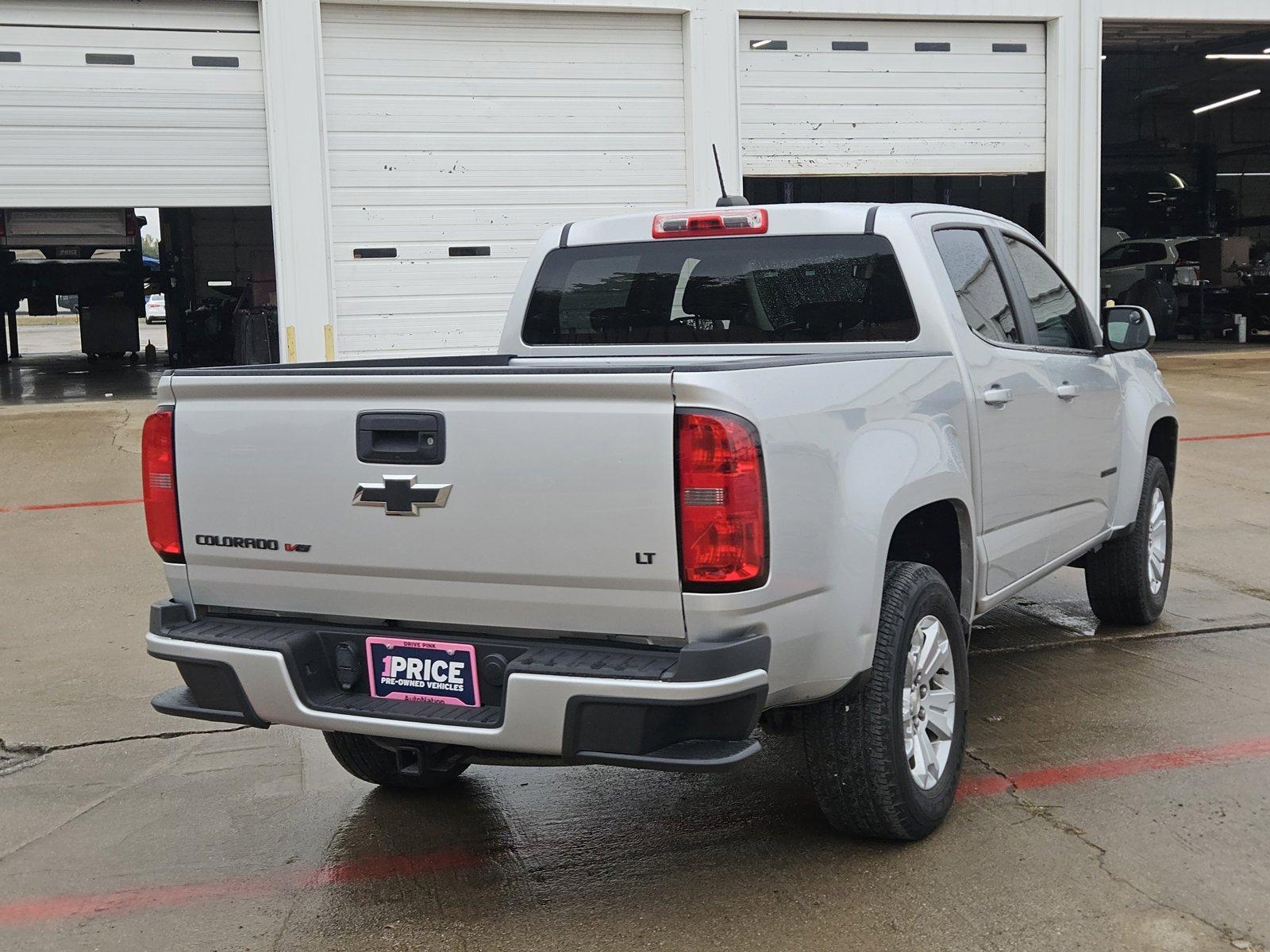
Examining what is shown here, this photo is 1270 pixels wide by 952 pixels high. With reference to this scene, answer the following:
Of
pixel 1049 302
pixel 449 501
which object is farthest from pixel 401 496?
pixel 1049 302

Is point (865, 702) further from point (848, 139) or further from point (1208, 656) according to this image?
point (848, 139)

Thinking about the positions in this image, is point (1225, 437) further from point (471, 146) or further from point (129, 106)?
point (129, 106)

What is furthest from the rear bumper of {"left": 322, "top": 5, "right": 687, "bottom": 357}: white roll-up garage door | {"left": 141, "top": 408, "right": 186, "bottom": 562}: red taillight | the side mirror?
{"left": 322, "top": 5, "right": 687, "bottom": 357}: white roll-up garage door

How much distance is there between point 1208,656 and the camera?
18.3ft

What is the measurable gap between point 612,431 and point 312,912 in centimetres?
151

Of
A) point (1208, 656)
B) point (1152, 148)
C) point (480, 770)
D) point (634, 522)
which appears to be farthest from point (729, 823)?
point (1152, 148)

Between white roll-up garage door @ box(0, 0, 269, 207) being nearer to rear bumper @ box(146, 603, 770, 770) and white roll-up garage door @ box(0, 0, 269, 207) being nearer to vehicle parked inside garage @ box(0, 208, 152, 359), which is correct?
vehicle parked inside garage @ box(0, 208, 152, 359)

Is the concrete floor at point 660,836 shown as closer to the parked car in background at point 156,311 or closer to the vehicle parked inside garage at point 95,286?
the vehicle parked inside garage at point 95,286

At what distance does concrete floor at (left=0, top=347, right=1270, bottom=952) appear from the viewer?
11.0 ft

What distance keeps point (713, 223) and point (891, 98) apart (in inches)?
451

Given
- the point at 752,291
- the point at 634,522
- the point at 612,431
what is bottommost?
the point at 634,522

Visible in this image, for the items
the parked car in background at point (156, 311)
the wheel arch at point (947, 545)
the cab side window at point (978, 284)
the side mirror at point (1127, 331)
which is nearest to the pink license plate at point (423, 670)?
the wheel arch at point (947, 545)

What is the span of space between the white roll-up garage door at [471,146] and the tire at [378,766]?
9769 millimetres

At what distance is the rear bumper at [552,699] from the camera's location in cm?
→ 299
